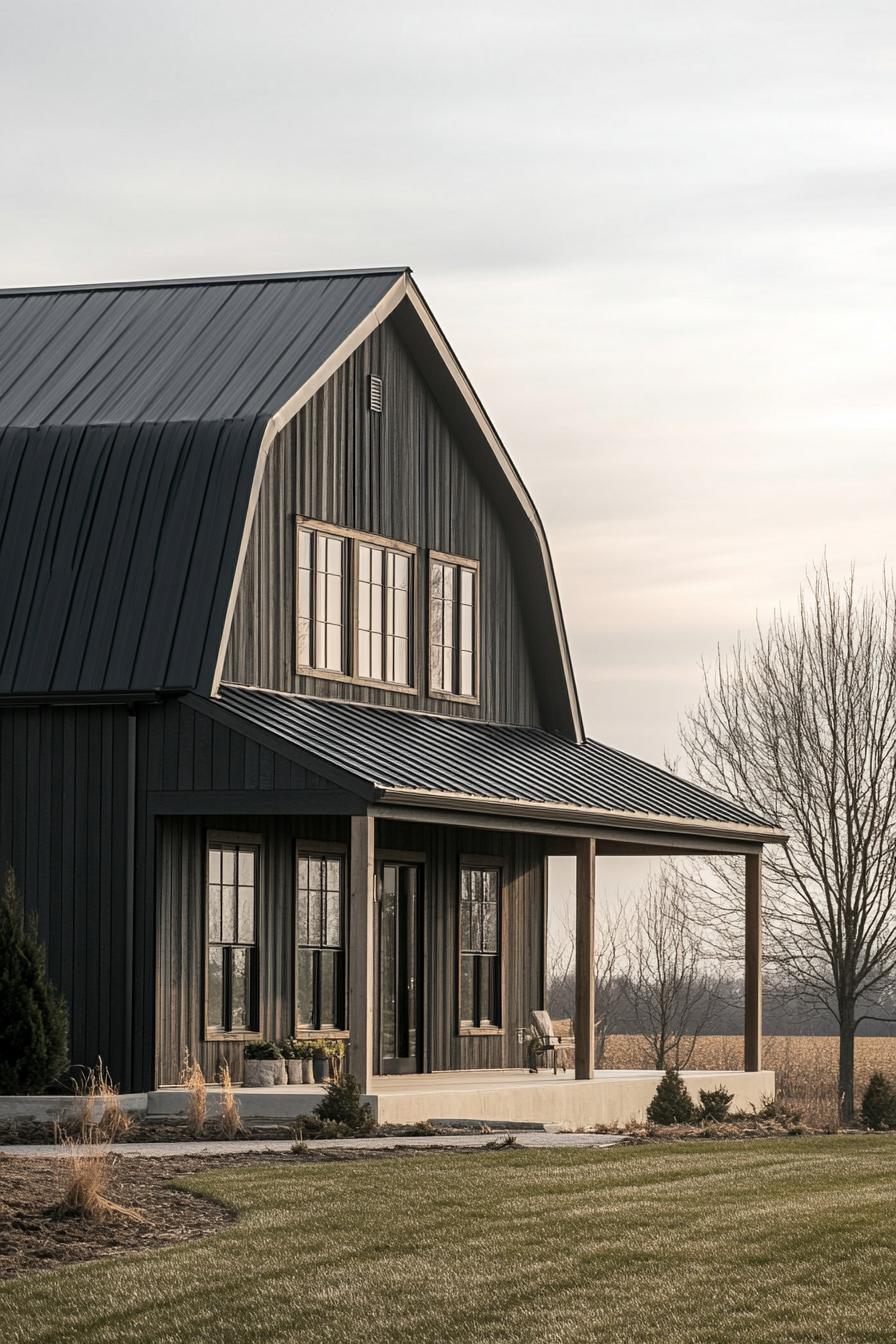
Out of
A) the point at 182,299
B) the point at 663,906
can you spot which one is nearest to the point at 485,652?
the point at 182,299

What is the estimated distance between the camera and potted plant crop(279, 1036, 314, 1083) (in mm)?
22641

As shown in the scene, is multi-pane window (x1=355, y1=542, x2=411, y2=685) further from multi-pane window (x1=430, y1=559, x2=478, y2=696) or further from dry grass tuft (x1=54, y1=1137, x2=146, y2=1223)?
dry grass tuft (x1=54, y1=1137, x2=146, y2=1223)

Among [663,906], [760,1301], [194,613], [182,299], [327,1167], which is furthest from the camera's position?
[663,906]

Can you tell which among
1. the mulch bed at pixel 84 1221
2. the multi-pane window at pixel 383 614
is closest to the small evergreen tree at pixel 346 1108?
the mulch bed at pixel 84 1221

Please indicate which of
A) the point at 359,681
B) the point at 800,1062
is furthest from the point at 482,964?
the point at 800,1062

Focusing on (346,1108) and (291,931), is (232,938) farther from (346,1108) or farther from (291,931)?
(346,1108)

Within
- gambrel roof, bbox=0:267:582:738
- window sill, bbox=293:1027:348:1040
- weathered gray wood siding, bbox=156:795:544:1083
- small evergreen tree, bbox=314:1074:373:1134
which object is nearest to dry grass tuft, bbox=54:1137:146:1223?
small evergreen tree, bbox=314:1074:373:1134

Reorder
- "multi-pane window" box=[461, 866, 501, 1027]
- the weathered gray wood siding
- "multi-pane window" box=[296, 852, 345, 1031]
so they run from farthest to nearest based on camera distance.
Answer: "multi-pane window" box=[461, 866, 501, 1027], "multi-pane window" box=[296, 852, 345, 1031], the weathered gray wood siding

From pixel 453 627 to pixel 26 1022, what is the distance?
27.9ft

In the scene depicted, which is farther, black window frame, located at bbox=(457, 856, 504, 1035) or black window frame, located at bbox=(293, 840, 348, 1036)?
black window frame, located at bbox=(457, 856, 504, 1035)

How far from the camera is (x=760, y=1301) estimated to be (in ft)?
38.0

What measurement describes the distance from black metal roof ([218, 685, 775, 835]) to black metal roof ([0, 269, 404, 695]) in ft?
3.49

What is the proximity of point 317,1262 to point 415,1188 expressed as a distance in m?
2.64

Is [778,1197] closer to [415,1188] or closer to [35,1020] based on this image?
[415,1188]
